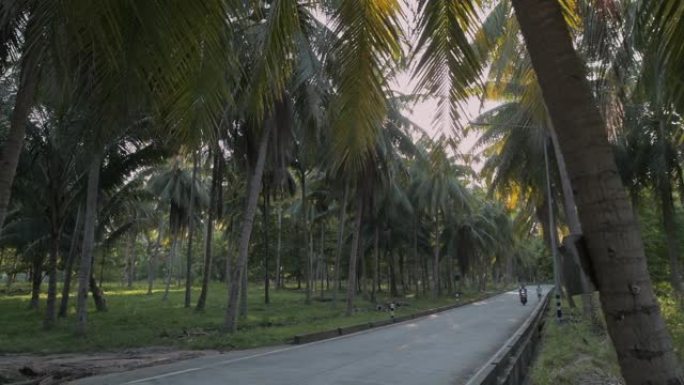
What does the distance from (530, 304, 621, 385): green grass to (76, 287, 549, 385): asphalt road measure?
141cm

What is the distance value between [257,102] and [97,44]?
1465 mm

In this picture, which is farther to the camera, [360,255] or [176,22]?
[360,255]

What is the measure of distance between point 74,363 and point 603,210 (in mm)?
11633

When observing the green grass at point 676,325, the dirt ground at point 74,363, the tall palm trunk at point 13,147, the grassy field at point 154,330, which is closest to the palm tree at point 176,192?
the grassy field at point 154,330

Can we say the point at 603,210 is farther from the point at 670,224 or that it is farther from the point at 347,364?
the point at 670,224

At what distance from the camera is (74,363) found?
1194 centimetres

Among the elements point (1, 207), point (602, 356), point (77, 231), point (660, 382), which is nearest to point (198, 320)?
point (77, 231)

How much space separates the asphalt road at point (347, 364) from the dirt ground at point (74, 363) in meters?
0.51

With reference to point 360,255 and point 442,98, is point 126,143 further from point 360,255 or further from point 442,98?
point 360,255

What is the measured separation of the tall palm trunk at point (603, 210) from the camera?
300cm

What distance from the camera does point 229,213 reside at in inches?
1610

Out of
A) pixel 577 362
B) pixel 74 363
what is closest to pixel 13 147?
pixel 74 363

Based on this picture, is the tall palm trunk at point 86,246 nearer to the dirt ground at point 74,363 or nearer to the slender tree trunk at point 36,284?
the dirt ground at point 74,363

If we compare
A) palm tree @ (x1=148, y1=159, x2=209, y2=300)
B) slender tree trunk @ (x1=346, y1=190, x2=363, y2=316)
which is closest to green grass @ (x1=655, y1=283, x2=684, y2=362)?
slender tree trunk @ (x1=346, y1=190, x2=363, y2=316)
